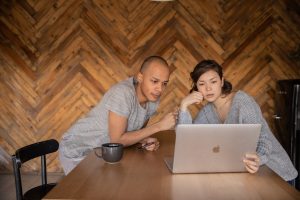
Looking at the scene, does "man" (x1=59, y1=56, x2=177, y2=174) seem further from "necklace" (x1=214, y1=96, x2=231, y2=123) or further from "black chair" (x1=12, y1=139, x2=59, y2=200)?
"necklace" (x1=214, y1=96, x2=231, y2=123)

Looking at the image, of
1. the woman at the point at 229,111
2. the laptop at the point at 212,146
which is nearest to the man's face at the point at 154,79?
the woman at the point at 229,111

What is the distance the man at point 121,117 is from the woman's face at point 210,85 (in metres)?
0.25

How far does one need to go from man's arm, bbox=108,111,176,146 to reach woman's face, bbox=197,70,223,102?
0.30 m

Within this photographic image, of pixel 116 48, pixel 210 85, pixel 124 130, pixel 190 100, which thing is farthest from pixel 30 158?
pixel 116 48

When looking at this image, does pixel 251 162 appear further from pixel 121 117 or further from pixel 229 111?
pixel 121 117

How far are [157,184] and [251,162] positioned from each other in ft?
1.48

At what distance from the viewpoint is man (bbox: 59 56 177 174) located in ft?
6.84

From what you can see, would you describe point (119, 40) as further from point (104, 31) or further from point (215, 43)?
point (215, 43)

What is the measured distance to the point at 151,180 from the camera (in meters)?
1.45

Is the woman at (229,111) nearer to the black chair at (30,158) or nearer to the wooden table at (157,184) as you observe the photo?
the wooden table at (157,184)

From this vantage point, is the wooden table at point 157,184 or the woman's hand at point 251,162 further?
the woman's hand at point 251,162

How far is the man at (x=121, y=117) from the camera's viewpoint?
2084 mm

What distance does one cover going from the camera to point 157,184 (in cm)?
140

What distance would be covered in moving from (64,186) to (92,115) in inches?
41.5
